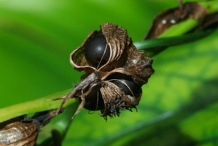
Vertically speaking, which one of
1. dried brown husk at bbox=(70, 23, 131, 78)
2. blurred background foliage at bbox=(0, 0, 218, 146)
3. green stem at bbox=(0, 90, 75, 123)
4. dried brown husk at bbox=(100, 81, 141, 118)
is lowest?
blurred background foliage at bbox=(0, 0, 218, 146)

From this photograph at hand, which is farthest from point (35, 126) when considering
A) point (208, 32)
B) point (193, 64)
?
point (193, 64)

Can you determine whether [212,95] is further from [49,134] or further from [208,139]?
[49,134]

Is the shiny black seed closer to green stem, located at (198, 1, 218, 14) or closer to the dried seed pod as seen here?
the dried seed pod

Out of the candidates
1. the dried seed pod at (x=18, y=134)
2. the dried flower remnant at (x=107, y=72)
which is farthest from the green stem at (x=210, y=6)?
the dried seed pod at (x=18, y=134)

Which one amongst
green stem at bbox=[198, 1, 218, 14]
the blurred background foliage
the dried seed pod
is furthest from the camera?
the blurred background foliage

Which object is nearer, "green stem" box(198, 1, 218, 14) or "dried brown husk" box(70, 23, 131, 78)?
"dried brown husk" box(70, 23, 131, 78)

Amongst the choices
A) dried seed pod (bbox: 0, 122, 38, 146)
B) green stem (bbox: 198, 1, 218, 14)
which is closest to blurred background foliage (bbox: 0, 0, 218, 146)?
green stem (bbox: 198, 1, 218, 14)

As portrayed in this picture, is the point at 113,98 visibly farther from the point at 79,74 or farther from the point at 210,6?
the point at 79,74
